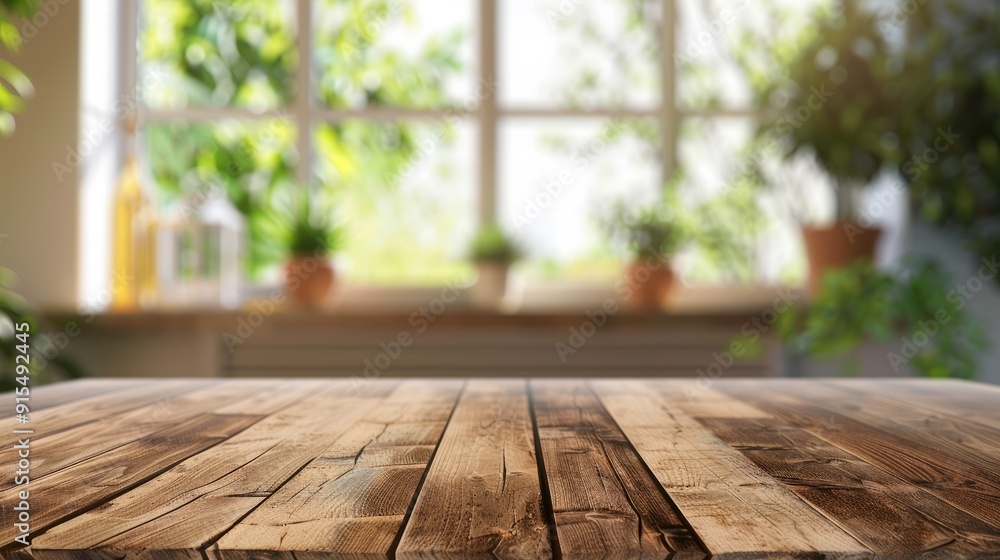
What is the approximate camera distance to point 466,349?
109 inches

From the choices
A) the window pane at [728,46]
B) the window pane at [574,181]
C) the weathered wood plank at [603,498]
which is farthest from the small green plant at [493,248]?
the weathered wood plank at [603,498]

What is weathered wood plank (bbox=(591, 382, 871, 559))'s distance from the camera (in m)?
0.51

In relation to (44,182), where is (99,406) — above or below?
below

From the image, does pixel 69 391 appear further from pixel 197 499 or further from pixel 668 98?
pixel 668 98

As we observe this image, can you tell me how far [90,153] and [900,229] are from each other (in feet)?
9.84

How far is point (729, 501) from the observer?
629 mm

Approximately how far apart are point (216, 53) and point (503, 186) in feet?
4.16

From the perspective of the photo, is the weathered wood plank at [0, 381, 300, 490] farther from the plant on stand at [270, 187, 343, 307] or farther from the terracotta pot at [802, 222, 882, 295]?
the terracotta pot at [802, 222, 882, 295]

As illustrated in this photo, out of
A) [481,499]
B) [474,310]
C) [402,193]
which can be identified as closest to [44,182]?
[402,193]

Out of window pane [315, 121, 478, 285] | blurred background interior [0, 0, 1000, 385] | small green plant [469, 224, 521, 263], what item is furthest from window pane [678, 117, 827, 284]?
window pane [315, 121, 478, 285]

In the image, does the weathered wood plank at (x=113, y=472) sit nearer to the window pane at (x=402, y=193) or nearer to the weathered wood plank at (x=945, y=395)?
the weathered wood plank at (x=945, y=395)

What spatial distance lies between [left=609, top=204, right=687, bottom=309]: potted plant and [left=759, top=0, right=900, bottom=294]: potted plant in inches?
19.5

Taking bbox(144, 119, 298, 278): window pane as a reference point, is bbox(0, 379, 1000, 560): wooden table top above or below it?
below

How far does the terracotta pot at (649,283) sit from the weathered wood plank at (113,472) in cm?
202
